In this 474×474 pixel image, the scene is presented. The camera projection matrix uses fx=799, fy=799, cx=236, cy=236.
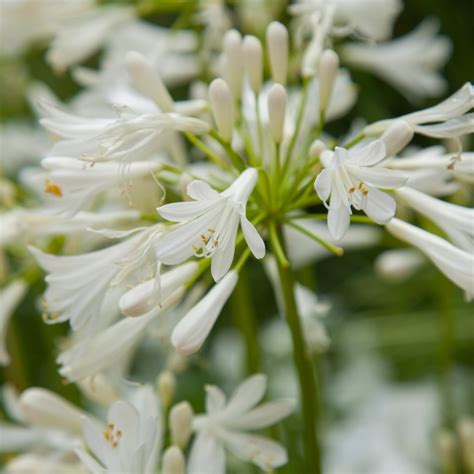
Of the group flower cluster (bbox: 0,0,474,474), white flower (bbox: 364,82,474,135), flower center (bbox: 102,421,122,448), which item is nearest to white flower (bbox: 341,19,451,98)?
flower cluster (bbox: 0,0,474,474)

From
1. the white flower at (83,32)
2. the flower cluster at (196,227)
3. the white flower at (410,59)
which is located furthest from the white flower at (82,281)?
the white flower at (410,59)

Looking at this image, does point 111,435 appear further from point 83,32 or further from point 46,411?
point 83,32

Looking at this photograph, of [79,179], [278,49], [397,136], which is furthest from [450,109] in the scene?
[79,179]

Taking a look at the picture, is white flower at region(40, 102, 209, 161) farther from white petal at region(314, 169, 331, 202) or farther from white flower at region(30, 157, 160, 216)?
white petal at region(314, 169, 331, 202)

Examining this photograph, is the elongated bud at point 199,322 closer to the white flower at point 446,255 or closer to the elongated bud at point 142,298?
the elongated bud at point 142,298

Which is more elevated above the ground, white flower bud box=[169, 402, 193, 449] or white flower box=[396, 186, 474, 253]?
white flower box=[396, 186, 474, 253]
